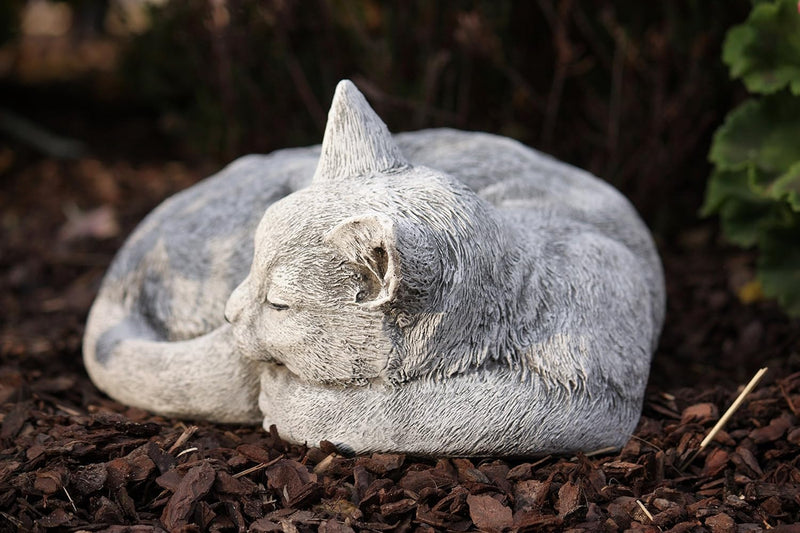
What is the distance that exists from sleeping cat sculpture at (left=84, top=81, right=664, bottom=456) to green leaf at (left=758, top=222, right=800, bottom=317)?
1019 mm

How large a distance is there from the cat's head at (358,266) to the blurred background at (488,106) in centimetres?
159

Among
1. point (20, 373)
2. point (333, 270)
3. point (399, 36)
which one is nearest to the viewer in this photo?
point (333, 270)

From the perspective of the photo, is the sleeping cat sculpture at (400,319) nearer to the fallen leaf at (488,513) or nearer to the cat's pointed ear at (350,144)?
the cat's pointed ear at (350,144)

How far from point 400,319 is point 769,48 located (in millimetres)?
2370

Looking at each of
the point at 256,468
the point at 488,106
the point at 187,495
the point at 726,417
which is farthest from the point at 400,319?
the point at 488,106

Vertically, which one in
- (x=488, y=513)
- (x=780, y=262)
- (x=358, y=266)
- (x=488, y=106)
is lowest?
(x=488, y=513)

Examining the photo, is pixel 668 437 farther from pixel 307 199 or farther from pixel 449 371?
pixel 307 199

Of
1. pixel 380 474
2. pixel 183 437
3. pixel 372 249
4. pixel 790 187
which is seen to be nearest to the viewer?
pixel 372 249

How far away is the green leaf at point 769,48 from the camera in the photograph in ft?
11.3

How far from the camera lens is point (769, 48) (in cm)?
355

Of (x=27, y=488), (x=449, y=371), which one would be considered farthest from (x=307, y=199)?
(x=27, y=488)

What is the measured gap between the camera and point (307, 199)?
7.66 ft

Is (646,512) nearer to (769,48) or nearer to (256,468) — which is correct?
(256,468)

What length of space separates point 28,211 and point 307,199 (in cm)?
511
